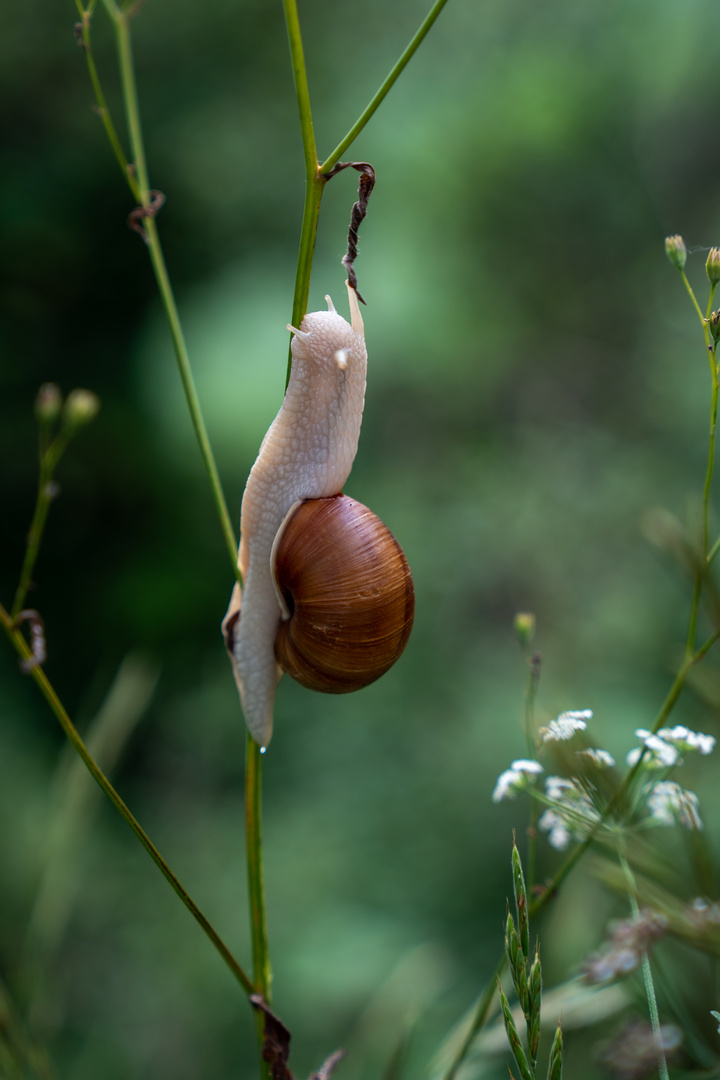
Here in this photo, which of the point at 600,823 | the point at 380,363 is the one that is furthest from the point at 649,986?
the point at 380,363

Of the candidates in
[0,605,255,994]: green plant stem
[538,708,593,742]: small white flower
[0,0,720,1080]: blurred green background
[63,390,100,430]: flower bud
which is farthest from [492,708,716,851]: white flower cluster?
[0,0,720,1080]: blurred green background

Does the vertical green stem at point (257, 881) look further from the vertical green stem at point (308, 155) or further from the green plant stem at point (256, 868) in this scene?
the vertical green stem at point (308, 155)

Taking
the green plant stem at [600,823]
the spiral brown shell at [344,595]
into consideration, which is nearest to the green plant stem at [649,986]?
the green plant stem at [600,823]

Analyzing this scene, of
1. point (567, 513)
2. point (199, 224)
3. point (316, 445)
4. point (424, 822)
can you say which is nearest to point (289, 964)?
point (424, 822)

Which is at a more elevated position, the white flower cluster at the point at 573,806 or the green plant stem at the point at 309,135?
the green plant stem at the point at 309,135

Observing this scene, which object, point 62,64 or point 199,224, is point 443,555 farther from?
point 62,64

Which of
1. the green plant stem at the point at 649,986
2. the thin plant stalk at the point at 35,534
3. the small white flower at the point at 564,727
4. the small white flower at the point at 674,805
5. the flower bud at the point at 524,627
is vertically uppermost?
the thin plant stalk at the point at 35,534
